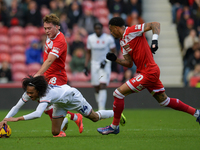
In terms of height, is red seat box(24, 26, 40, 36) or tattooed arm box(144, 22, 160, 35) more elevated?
tattooed arm box(144, 22, 160, 35)

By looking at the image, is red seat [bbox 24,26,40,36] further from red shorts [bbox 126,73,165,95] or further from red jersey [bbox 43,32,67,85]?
red shorts [bbox 126,73,165,95]

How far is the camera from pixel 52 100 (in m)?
5.91

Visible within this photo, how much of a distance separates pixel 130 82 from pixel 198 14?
9.58 meters

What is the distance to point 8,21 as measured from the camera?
15102 mm

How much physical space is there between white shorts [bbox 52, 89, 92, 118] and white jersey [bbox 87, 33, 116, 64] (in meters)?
4.18

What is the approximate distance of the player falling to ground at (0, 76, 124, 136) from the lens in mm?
5688

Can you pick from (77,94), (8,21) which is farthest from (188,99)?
(8,21)

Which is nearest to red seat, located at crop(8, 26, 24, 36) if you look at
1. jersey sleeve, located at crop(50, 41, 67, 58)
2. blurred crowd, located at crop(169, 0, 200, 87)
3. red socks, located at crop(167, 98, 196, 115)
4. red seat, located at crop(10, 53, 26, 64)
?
red seat, located at crop(10, 53, 26, 64)

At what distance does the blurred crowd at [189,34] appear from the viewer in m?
13.0

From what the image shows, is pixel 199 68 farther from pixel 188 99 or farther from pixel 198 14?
pixel 198 14

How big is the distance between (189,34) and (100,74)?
211 inches

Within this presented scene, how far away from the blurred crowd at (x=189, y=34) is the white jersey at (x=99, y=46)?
150 inches

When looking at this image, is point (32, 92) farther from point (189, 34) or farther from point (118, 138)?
point (189, 34)

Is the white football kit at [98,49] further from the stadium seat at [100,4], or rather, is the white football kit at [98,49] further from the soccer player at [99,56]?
the stadium seat at [100,4]
